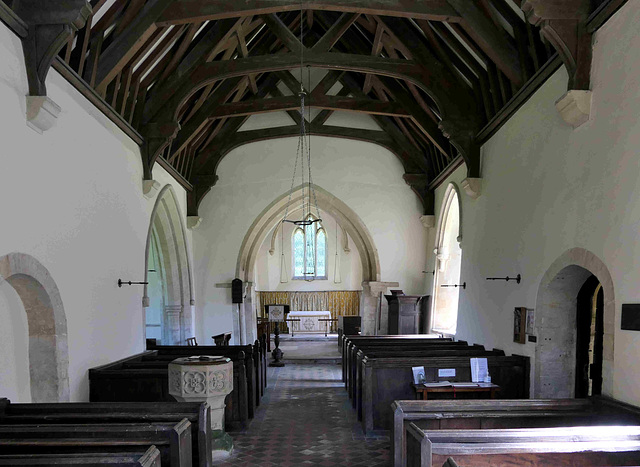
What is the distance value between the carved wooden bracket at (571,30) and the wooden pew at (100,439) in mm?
4254

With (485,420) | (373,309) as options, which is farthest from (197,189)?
(485,420)

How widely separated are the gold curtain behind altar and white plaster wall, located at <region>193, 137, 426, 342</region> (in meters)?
5.72

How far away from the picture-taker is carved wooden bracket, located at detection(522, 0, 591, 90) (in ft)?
15.6

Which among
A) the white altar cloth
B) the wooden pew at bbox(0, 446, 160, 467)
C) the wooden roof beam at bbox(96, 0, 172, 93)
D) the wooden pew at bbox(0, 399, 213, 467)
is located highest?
the wooden roof beam at bbox(96, 0, 172, 93)

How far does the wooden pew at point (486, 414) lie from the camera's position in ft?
13.2

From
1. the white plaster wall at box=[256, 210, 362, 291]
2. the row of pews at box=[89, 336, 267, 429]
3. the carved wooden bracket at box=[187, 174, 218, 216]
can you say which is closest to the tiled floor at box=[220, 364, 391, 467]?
the row of pews at box=[89, 336, 267, 429]

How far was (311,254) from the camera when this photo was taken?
19062 millimetres

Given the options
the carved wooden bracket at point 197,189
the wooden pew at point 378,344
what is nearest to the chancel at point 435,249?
the wooden pew at point 378,344

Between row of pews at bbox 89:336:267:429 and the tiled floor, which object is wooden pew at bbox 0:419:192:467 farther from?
row of pews at bbox 89:336:267:429

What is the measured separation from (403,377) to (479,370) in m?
0.83

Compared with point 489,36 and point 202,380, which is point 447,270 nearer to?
point 489,36

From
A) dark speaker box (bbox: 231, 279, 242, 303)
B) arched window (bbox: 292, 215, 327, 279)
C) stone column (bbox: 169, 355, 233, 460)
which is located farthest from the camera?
arched window (bbox: 292, 215, 327, 279)

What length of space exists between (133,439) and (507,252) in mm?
Answer: 5028

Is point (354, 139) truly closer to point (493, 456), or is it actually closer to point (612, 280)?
point (612, 280)
